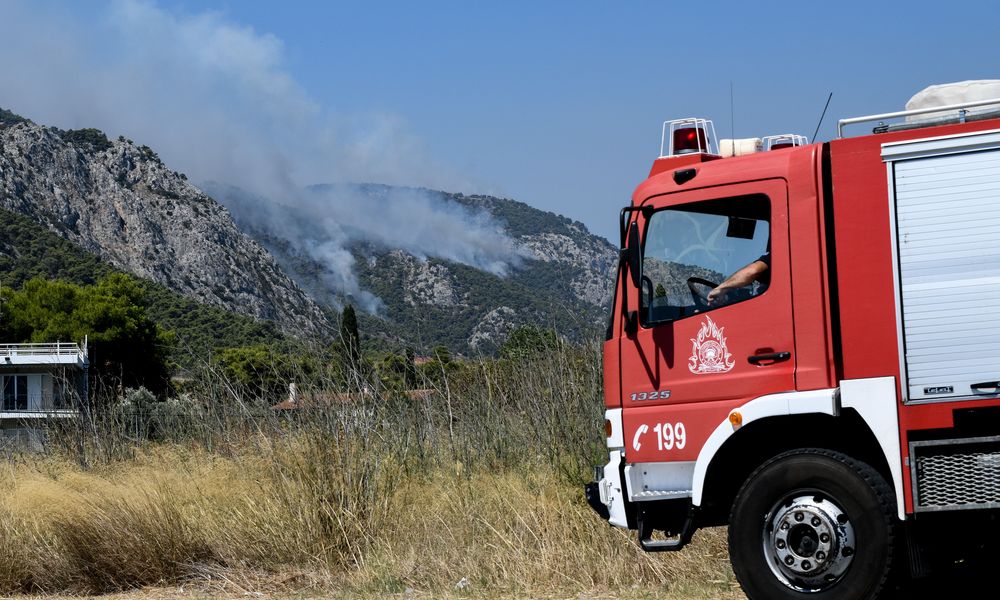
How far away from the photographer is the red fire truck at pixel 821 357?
22.2ft

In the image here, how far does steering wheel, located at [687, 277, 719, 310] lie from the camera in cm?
783

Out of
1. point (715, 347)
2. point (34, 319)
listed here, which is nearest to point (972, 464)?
point (715, 347)

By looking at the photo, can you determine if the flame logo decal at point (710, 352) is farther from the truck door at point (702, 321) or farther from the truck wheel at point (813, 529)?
the truck wheel at point (813, 529)

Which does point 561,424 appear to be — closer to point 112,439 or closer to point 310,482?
point 310,482

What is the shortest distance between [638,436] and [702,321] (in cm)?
95

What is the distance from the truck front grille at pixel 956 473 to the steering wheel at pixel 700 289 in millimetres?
1720

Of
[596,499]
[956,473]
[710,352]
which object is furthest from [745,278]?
[596,499]

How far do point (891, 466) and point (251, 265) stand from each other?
475ft

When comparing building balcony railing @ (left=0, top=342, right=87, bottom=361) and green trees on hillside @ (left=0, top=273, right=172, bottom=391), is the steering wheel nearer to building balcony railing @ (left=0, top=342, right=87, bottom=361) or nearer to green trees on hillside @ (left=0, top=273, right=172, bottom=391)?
building balcony railing @ (left=0, top=342, right=87, bottom=361)

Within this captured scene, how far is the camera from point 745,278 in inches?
303

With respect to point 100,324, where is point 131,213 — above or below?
above

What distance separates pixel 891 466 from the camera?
681 cm

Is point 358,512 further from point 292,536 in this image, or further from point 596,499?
point 596,499

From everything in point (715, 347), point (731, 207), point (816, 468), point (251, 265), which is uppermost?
point (251, 265)
